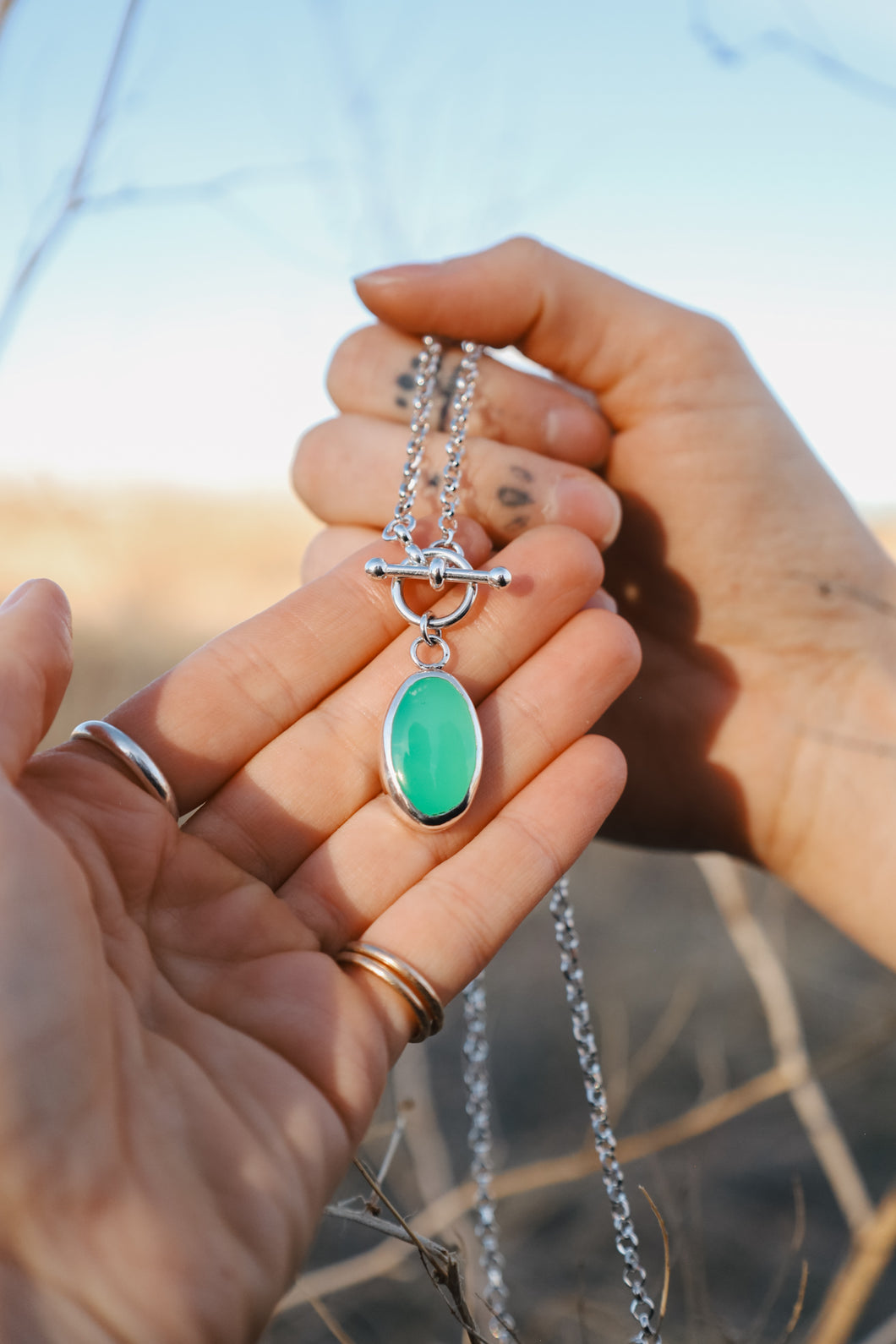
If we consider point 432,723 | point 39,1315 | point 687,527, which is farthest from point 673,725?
point 39,1315

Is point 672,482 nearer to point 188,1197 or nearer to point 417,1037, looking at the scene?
point 417,1037

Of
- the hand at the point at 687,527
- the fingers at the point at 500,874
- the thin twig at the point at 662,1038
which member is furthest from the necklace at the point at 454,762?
the thin twig at the point at 662,1038

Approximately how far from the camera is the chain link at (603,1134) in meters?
1.32

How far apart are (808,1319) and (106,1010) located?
243cm

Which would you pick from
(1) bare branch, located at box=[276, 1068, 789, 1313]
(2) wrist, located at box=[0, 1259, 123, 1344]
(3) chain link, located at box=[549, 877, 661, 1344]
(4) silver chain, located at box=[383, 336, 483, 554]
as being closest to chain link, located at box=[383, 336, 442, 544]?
(4) silver chain, located at box=[383, 336, 483, 554]

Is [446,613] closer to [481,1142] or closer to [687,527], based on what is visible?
[687,527]

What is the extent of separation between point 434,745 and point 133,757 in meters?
0.46

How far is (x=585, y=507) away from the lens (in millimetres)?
1755

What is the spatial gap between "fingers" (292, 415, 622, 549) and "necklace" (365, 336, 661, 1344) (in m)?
0.04

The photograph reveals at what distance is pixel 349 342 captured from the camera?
1.92 metres

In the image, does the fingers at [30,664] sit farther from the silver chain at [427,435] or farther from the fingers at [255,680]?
the silver chain at [427,435]

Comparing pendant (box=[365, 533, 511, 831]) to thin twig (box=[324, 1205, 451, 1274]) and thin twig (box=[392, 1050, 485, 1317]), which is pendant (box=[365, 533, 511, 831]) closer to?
thin twig (box=[324, 1205, 451, 1274])

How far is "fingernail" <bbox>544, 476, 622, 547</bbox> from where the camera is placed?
175 centimetres

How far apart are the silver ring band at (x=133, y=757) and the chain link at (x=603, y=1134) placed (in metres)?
0.69
